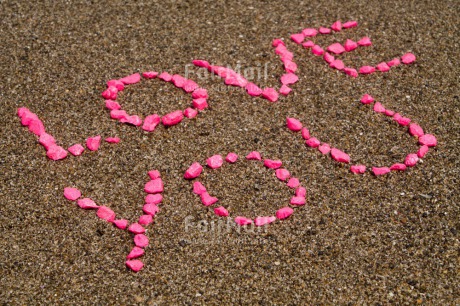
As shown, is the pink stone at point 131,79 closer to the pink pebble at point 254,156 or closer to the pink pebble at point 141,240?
the pink pebble at point 254,156

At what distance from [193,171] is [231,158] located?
34cm

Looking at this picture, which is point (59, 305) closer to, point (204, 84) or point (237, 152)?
point (237, 152)

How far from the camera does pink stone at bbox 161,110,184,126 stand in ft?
17.5

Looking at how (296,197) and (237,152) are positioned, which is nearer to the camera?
(296,197)

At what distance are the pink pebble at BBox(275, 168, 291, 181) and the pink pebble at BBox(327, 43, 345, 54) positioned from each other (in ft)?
5.43

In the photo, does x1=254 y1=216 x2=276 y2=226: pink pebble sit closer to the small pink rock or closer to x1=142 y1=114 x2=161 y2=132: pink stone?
the small pink rock

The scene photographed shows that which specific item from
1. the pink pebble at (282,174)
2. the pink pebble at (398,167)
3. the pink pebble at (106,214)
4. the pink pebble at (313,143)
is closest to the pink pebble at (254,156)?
the pink pebble at (282,174)

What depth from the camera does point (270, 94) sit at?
Answer: 5.62 meters

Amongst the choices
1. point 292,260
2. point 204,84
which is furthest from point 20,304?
point 204,84

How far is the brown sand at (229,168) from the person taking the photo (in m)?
4.34

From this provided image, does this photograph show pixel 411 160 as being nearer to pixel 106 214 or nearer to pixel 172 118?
pixel 172 118

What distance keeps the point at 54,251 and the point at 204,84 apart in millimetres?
2105

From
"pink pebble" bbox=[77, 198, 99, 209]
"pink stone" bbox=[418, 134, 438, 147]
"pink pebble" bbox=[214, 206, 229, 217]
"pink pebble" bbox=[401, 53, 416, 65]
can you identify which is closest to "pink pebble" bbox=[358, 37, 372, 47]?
"pink pebble" bbox=[401, 53, 416, 65]

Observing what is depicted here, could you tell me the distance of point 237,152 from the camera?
517 cm
